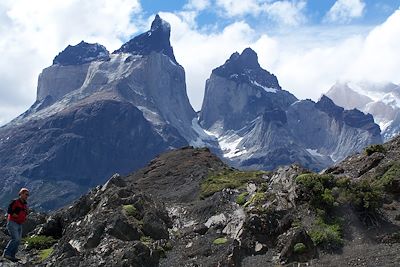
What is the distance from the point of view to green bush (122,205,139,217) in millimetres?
34312

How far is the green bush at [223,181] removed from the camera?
4881cm

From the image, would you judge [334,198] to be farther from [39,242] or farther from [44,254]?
[39,242]

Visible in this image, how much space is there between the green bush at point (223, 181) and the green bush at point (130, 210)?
13415mm

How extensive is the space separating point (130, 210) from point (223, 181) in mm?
21057

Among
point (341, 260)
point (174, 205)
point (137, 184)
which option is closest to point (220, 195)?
point (174, 205)

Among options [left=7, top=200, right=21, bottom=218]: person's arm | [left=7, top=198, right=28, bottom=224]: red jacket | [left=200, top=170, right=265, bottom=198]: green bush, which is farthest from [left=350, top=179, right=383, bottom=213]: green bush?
[left=7, top=200, right=21, bottom=218]: person's arm

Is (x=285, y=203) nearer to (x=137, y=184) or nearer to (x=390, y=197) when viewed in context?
(x=390, y=197)

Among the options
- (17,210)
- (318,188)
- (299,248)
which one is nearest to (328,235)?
(299,248)

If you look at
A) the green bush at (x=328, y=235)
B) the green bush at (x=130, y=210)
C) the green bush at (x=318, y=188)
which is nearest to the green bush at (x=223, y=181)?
the green bush at (x=130, y=210)

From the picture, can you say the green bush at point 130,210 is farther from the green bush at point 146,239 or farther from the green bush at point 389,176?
A: the green bush at point 389,176

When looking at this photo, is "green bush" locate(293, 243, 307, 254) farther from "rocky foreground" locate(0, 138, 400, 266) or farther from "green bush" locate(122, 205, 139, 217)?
"green bush" locate(122, 205, 139, 217)

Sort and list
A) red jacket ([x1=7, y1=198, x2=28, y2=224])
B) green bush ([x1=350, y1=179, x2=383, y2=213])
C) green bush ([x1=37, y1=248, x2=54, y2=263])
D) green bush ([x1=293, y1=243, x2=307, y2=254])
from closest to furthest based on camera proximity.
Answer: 1. red jacket ([x1=7, y1=198, x2=28, y2=224])
2. green bush ([x1=293, y1=243, x2=307, y2=254])
3. green bush ([x1=350, y1=179, x2=383, y2=213])
4. green bush ([x1=37, y1=248, x2=54, y2=263])

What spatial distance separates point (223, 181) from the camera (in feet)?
179

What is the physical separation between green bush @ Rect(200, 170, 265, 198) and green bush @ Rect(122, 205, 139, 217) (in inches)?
528
